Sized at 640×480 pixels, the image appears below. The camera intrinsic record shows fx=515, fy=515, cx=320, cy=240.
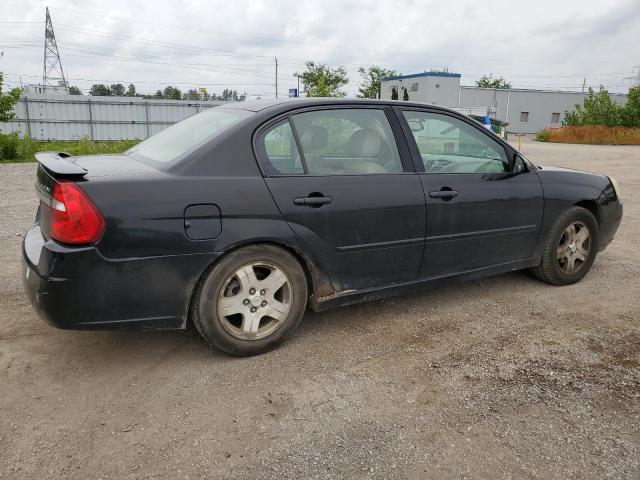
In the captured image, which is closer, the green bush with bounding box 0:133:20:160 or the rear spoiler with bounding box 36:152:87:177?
the rear spoiler with bounding box 36:152:87:177

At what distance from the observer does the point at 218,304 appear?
3.03m

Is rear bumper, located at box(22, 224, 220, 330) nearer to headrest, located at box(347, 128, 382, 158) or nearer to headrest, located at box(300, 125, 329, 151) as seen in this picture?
headrest, located at box(300, 125, 329, 151)

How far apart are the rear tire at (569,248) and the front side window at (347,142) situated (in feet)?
5.66

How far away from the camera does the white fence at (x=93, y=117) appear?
28.8 m

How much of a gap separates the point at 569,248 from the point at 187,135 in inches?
132

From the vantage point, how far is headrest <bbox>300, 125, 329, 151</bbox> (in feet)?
10.8

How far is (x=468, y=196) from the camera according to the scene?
3.78 metres

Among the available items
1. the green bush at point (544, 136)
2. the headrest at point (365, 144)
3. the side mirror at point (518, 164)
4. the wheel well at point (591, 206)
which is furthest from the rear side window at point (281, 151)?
the green bush at point (544, 136)

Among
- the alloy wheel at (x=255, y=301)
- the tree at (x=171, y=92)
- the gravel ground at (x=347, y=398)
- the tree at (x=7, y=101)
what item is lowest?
the gravel ground at (x=347, y=398)

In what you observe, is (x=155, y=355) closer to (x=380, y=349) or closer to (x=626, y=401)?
(x=380, y=349)

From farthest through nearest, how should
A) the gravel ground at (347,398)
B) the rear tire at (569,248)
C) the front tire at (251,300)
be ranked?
the rear tire at (569,248), the front tire at (251,300), the gravel ground at (347,398)

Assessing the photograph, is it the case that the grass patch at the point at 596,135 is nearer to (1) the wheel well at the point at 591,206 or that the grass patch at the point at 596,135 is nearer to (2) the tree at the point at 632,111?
(2) the tree at the point at 632,111

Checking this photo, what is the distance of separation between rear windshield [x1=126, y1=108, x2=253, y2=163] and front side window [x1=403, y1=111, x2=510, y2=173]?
4.22 ft

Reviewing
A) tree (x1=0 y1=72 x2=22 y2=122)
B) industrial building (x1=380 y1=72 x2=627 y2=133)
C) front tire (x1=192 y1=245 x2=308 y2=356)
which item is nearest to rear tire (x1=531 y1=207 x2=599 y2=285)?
front tire (x1=192 y1=245 x2=308 y2=356)
